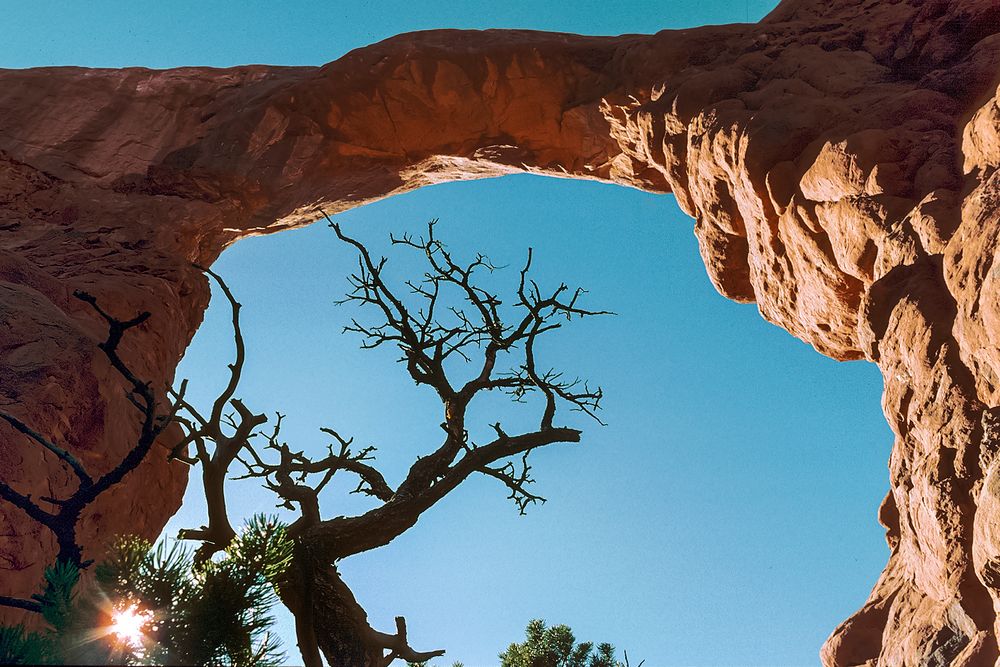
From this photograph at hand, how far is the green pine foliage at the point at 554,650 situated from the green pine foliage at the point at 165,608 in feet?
22.6

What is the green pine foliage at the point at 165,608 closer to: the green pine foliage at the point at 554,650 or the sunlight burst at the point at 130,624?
the sunlight burst at the point at 130,624

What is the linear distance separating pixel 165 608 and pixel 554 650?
739 cm

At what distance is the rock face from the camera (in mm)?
4160

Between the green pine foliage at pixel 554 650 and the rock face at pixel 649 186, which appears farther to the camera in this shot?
the green pine foliage at pixel 554 650

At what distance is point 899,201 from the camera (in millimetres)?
4918

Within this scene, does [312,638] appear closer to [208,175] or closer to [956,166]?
[956,166]

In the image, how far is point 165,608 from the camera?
7.98ft

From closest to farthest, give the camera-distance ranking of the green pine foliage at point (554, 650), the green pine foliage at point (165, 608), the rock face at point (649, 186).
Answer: the green pine foliage at point (165, 608) < the rock face at point (649, 186) < the green pine foliage at point (554, 650)

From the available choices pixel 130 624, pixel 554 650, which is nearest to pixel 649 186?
pixel 554 650

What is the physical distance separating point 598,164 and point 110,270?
18.1 feet

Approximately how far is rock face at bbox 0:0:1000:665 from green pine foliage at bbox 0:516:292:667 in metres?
2.59

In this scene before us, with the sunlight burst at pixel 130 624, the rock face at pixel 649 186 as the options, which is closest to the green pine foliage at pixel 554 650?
the rock face at pixel 649 186

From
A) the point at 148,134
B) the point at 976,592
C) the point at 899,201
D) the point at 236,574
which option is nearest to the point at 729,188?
the point at 899,201

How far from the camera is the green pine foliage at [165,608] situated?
90.3 inches
